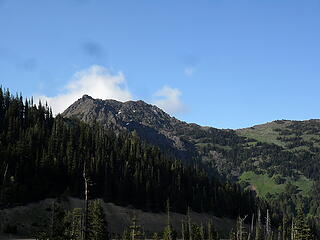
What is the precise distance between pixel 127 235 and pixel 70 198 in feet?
210

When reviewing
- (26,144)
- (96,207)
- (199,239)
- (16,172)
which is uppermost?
(26,144)

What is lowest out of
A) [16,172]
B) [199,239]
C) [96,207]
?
[199,239]

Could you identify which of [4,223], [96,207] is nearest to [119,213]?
[4,223]

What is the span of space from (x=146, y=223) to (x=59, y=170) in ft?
139

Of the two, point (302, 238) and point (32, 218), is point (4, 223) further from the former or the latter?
point (302, 238)

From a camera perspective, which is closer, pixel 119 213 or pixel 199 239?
pixel 199 239

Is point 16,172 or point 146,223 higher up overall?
point 16,172

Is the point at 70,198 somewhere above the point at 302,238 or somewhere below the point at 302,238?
above

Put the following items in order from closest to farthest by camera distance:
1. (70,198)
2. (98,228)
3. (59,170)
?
(98,228), (70,198), (59,170)

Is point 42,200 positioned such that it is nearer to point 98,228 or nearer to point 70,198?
point 70,198

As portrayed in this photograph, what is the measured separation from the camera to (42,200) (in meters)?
171

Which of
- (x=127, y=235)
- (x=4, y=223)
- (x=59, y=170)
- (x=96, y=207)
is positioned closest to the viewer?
(x=96, y=207)

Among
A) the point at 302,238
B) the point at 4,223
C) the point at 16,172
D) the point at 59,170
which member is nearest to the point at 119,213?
the point at 59,170

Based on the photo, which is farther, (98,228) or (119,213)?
(119,213)
